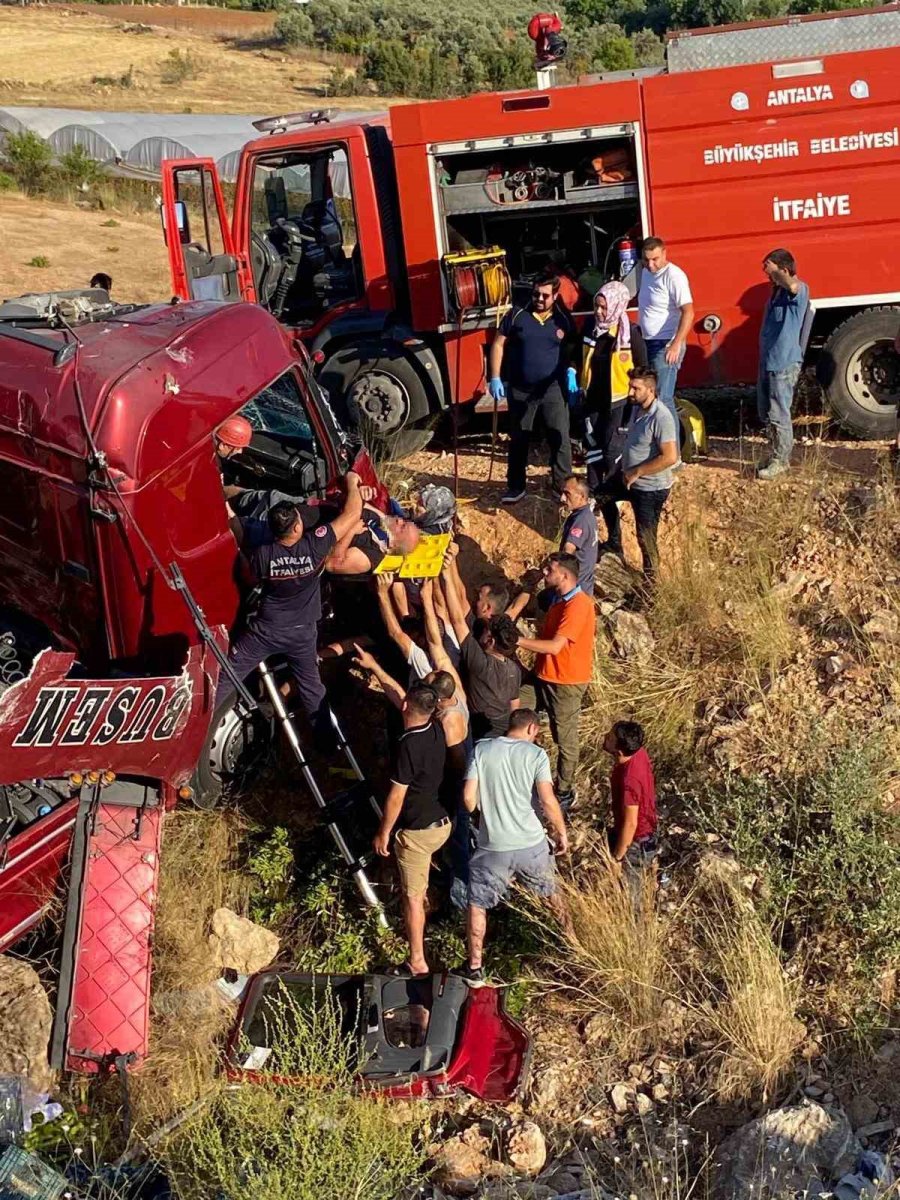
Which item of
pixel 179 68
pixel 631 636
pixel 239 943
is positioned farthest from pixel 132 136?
pixel 239 943

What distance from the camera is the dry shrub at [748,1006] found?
476cm

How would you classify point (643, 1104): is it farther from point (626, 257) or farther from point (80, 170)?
point (80, 170)

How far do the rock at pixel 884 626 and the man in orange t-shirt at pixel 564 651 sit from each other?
1681mm

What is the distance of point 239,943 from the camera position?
563 centimetres

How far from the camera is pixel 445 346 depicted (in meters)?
8.70

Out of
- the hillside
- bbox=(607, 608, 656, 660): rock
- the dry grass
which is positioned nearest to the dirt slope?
bbox=(607, 608, 656, 660): rock

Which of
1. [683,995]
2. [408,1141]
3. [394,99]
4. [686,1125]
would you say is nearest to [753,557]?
[683,995]

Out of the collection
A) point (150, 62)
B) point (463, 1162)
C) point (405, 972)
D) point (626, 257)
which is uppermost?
point (150, 62)

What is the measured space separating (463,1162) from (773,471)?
469 cm

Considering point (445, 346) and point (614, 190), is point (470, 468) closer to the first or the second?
point (445, 346)

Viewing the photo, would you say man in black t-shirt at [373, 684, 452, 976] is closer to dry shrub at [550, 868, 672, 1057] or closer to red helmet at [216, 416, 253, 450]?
dry shrub at [550, 868, 672, 1057]

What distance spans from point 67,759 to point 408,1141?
6.50ft

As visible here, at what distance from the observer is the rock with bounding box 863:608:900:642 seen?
645 cm

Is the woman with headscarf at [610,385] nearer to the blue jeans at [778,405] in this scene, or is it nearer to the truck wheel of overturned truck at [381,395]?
the blue jeans at [778,405]
